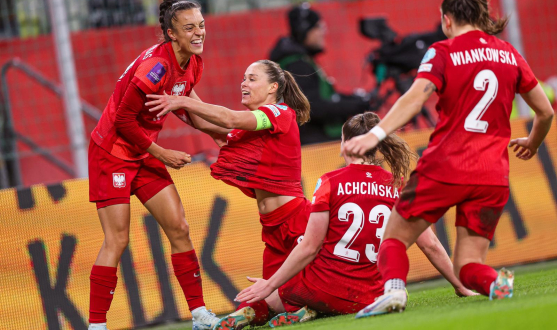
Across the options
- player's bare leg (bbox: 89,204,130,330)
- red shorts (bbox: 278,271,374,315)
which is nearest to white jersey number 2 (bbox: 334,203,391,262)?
red shorts (bbox: 278,271,374,315)

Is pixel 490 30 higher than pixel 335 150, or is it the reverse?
pixel 490 30

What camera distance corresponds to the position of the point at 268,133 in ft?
13.5

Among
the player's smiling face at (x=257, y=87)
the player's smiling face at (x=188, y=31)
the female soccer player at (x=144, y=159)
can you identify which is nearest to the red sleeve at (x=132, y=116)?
the female soccer player at (x=144, y=159)

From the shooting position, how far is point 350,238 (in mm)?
3842

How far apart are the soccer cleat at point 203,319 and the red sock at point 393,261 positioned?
1282 millimetres

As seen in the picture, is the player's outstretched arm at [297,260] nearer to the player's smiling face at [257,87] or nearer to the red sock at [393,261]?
the red sock at [393,261]

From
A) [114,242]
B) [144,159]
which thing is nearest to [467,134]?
[144,159]

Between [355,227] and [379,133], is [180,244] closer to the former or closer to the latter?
[355,227]

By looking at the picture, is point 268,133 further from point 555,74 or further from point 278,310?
point 555,74

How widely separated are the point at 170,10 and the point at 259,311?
184cm

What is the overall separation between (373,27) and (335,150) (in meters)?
3.04

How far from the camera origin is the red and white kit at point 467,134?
3.20 metres

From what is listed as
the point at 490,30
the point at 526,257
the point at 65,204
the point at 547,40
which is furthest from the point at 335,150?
the point at 547,40

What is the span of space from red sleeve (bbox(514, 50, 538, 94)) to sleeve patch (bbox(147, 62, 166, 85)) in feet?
6.28
